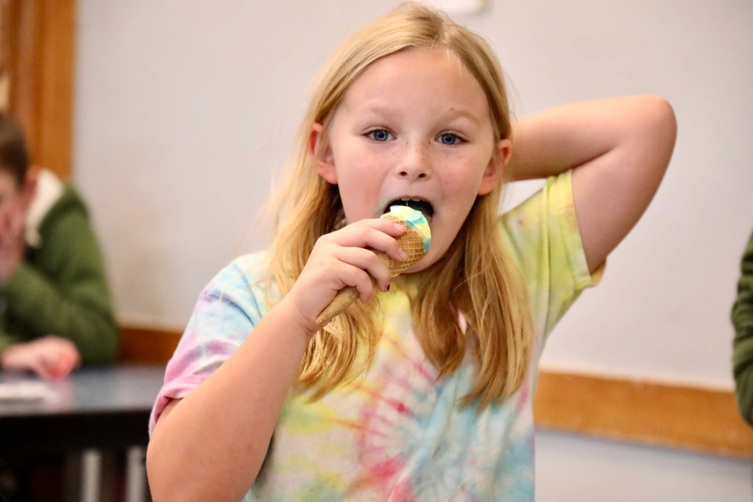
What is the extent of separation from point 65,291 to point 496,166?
1747 mm

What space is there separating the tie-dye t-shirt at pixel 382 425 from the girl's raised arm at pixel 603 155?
0.21 metres

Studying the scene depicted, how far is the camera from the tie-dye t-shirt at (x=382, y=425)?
89 centimetres

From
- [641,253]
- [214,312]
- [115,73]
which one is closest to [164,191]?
[115,73]

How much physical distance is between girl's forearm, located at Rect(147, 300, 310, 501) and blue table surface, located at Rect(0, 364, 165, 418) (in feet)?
2.74

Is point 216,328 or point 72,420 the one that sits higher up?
point 216,328

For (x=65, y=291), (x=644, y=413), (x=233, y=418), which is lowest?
(x=65, y=291)

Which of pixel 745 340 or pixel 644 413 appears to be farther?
pixel 644 413

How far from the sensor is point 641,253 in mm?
1614

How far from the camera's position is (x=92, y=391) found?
184 centimetres

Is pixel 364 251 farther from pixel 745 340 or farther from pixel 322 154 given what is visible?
pixel 745 340

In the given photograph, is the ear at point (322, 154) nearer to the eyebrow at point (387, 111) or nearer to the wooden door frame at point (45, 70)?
the eyebrow at point (387, 111)

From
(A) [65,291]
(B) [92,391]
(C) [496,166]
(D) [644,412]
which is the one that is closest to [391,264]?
(C) [496,166]

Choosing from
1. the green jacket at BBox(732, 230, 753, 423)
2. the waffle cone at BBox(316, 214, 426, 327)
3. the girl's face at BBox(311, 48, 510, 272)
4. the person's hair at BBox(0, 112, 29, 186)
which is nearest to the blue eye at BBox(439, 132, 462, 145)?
the girl's face at BBox(311, 48, 510, 272)

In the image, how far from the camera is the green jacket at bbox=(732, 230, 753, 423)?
3.97 feet
